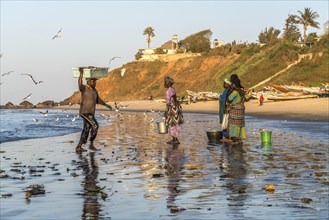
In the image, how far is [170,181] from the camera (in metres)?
12.4

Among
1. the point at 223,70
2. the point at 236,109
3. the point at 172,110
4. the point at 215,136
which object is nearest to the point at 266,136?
the point at 236,109

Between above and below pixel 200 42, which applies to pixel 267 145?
below

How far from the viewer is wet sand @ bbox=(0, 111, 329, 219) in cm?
918

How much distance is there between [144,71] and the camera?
139500 mm

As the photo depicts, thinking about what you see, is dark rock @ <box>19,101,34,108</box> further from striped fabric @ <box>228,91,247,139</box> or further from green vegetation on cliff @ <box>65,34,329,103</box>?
striped fabric @ <box>228,91,247,139</box>

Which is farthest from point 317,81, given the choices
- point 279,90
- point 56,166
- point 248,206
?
point 248,206

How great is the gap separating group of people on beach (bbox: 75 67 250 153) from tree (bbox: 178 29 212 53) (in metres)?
123

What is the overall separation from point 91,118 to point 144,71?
119888mm

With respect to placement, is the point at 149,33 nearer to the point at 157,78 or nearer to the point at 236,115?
the point at 157,78

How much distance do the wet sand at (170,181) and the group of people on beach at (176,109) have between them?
0.66 m

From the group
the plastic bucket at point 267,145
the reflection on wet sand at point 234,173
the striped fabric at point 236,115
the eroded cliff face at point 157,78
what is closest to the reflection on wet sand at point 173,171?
the reflection on wet sand at point 234,173

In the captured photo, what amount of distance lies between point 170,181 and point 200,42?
13503 cm

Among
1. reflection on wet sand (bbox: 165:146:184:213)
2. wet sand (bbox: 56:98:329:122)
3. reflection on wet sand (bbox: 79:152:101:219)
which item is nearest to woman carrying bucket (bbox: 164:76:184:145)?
reflection on wet sand (bbox: 165:146:184:213)

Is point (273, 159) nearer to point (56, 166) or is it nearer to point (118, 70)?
point (56, 166)
